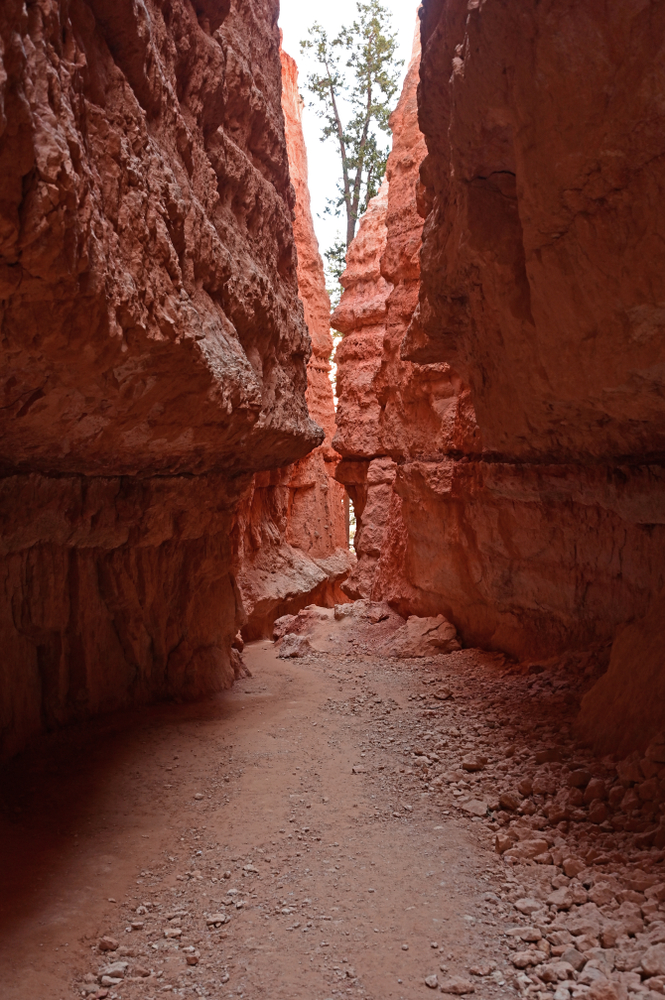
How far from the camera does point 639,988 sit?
248 centimetres

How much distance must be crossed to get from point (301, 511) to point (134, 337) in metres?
14.0

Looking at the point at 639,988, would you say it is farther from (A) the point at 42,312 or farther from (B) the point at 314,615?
(B) the point at 314,615

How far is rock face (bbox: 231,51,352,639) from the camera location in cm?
1227

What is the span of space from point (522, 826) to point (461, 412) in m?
4.87

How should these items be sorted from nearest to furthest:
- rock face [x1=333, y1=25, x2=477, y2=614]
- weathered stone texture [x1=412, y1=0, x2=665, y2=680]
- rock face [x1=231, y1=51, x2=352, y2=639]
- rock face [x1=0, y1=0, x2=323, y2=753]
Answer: rock face [x1=0, y1=0, x2=323, y2=753] < weathered stone texture [x1=412, y1=0, x2=665, y2=680] < rock face [x1=333, y1=25, x2=477, y2=614] < rock face [x1=231, y1=51, x2=352, y2=639]

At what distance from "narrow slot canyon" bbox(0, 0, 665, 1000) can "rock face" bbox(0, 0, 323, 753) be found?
0.02m

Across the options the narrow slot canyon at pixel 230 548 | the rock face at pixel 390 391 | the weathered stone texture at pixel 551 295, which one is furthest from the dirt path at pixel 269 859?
the rock face at pixel 390 391

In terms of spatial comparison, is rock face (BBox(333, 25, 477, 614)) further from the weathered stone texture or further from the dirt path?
the dirt path

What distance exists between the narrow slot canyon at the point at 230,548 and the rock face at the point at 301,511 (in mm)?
4544

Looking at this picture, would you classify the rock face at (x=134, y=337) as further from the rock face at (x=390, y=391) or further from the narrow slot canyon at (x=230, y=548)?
the rock face at (x=390, y=391)

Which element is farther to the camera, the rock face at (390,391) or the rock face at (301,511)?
the rock face at (301,511)

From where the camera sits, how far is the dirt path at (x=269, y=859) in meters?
2.82

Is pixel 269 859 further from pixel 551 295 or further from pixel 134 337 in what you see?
pixel 551 295

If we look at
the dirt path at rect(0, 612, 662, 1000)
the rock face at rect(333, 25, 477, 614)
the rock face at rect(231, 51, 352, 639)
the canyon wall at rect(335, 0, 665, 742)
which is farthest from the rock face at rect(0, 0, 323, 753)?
the rock face at rect(231, 51, 352, 639)
